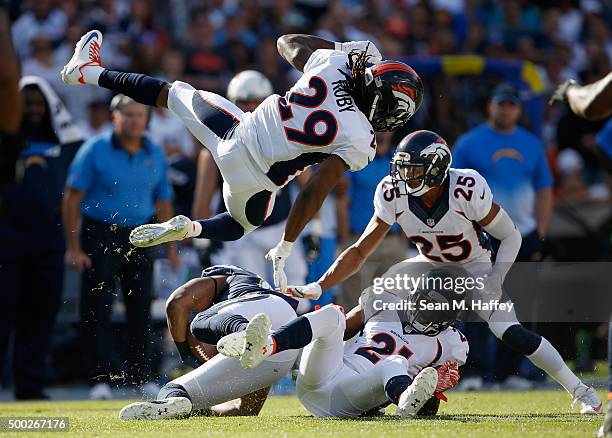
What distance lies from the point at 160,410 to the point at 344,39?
7.89 metres

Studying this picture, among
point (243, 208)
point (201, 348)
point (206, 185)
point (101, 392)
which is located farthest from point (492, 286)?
point (101, 392)

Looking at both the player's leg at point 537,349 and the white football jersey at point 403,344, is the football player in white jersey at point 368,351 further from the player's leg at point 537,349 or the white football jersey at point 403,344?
the player's leg at point 537,349

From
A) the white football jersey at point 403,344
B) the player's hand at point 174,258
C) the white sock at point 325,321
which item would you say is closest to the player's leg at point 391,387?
the white football jersey at point 403,344

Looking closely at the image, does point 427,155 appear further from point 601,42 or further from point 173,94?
point 601,42

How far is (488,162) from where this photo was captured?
31.7 ft

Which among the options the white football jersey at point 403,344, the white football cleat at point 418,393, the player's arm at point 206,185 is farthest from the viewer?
the player's arm at point 206,185

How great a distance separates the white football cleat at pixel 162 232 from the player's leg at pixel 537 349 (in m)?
2.05

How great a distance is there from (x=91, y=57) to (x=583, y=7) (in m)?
9.93

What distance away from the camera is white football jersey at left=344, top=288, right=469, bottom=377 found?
646 centimetres

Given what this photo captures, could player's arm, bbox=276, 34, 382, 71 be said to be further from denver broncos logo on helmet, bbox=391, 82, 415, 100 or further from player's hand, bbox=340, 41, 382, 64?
denver broncos logo on helmet, bbox=391, 82, 415, 100

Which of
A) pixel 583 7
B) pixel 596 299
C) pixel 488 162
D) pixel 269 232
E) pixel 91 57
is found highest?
pixel 583 7

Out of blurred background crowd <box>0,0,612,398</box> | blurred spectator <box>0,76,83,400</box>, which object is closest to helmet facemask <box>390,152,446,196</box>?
blurred background crowd <box>0,0,612,398</box>

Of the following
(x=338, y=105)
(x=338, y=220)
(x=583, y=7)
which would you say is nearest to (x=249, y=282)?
(x=338, y=105)

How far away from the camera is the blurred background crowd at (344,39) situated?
9766 mm
